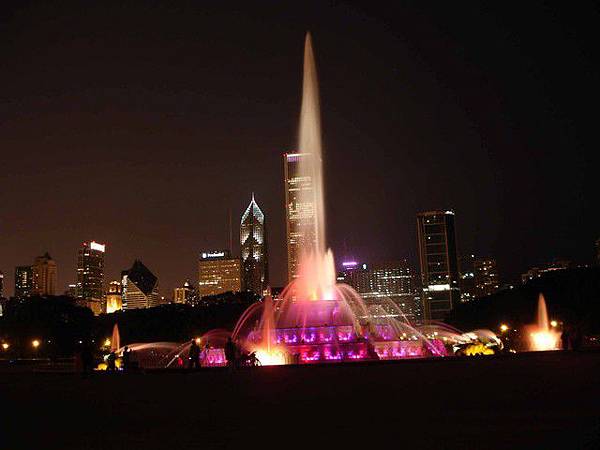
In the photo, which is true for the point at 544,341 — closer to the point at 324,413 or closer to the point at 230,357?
the point at 230,357

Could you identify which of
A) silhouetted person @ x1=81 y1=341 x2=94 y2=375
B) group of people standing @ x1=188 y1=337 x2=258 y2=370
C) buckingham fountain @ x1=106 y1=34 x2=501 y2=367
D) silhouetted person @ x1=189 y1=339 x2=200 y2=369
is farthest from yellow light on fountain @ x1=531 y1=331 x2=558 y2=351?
silhouetted person @ x1=81 y1=341 x2=94 y2=375

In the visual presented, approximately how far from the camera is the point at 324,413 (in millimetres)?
12633

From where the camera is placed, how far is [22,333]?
310ft

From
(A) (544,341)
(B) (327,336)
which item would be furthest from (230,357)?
(A) (544,341)

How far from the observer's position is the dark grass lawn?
9.80m

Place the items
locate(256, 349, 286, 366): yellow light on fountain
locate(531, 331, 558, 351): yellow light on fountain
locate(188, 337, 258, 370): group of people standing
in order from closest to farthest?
locate(188, 337, 258, 370): group of people standing < locate(256, 349, 286, 366): yellow light on fountain < locate(531, 331, 558, 351): yellow light on fountain

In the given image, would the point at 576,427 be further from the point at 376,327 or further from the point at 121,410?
the point at 376,327

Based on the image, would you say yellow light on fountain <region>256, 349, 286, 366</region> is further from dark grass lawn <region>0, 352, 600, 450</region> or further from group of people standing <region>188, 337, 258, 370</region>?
dark grass lawn <region>0, 352, 600, 450</region>

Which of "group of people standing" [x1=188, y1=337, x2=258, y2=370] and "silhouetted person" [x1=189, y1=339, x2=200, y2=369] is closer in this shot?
"group of people standing" [x1=188, y1=337, x2=258, y2=370]

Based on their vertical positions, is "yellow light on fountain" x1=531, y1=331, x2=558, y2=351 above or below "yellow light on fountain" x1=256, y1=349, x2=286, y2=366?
below

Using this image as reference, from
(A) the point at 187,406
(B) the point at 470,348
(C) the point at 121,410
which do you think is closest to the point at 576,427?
(A) the point at 187,406

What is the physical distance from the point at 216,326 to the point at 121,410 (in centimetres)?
9578

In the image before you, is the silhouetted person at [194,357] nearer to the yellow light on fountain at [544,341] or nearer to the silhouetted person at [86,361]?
the silhouetted person at [86,361]

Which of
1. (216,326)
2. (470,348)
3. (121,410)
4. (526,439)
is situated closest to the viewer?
(526,439)
